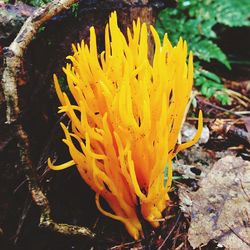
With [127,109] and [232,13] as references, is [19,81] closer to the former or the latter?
[127,109]

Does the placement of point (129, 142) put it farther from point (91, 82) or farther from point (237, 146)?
point (237, 146)

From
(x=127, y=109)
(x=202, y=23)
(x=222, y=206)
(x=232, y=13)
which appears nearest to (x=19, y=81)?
(x=127, y=109)

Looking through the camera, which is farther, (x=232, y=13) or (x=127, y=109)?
(x=232, y=13)

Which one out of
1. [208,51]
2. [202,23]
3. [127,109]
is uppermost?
[127,109]

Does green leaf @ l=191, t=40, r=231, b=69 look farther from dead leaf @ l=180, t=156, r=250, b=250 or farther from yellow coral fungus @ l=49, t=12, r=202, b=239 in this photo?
yellow coral fungus @ l=49, t=12, r=202, b=239

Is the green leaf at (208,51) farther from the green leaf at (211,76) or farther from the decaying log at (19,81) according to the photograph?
the decaying log at (19,81)

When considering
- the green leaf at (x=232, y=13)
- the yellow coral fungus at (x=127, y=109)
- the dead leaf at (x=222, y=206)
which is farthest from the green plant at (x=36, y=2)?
the green leaf at (x=232, y=13)

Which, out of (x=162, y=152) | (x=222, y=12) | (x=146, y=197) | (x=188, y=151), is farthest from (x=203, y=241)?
(x=222, y=12)

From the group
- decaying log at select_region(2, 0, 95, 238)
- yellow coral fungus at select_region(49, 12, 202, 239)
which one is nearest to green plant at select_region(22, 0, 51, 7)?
decaying log at select_region(2, 0, 95, 238)
